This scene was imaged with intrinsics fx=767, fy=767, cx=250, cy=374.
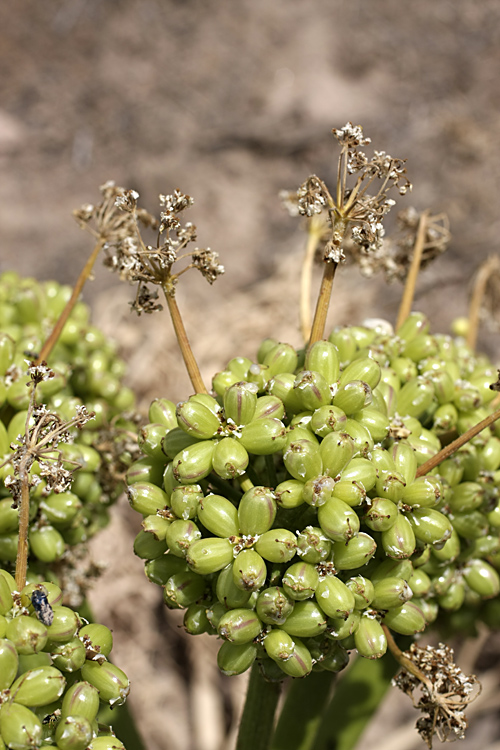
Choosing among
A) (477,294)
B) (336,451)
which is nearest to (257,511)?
(336,451)

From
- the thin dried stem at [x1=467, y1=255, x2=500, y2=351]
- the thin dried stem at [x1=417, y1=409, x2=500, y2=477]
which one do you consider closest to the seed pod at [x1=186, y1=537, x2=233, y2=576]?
the thin dried stem at [x1=417, y1=409, x2=500, y2=477]

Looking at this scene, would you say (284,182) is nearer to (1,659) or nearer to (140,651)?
(140,651)

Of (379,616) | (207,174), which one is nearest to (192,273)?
(207,174)

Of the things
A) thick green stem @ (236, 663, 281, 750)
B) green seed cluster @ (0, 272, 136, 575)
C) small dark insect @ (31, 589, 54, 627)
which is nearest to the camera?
small dark insect @ (31, 589, 54, 627)

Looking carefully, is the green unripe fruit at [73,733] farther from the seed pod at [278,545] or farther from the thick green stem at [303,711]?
the thick green stem at [303,711]

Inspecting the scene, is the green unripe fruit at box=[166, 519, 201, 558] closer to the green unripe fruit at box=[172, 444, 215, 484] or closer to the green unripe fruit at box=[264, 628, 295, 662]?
the green unripe fruit at box=[172, 444, 215, 484]

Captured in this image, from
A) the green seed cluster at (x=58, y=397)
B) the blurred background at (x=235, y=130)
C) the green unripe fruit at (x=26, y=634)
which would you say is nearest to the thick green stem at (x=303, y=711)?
the green seed cluster at (x=58, y=397)
